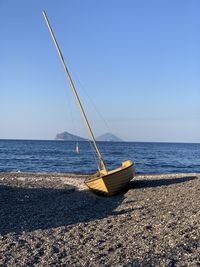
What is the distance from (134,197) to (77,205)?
3.10 meters

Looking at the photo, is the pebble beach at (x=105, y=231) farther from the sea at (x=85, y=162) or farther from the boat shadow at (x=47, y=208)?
the sea at (x=85, y=162)

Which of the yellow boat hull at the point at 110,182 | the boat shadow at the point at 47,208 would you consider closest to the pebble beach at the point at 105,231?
the boat shadow at the point at 47,208

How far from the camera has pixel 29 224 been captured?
15281 mm

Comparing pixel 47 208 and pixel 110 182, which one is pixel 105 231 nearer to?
pixel 47 208

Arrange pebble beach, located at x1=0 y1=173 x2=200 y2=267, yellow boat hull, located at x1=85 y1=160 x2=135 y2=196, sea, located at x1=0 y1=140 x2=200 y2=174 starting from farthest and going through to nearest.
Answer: sea, located at x1=0 y1=140 x2=200 y2=174, yellow boat hull, located at x1=85 y1=160 x2=135 y2=196, pebble beach, located at x1=0 y1=173 x2=200 y2=267

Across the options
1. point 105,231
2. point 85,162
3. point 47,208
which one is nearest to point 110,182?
point 47,208

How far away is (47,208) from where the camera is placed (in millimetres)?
19516

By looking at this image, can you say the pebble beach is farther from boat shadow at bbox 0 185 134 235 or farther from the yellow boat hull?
the yellow boat hull

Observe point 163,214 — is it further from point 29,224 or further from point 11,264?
point 11,264

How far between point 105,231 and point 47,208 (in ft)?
22.3

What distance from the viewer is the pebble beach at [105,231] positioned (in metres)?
10.3

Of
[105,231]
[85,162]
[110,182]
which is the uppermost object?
[110,182]

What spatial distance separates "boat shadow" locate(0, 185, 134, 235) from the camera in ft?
50.4

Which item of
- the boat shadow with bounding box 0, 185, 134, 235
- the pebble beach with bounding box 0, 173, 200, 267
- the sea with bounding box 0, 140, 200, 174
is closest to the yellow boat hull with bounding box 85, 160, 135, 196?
the boat shadow with bounding box 0, 185, 134, 235
